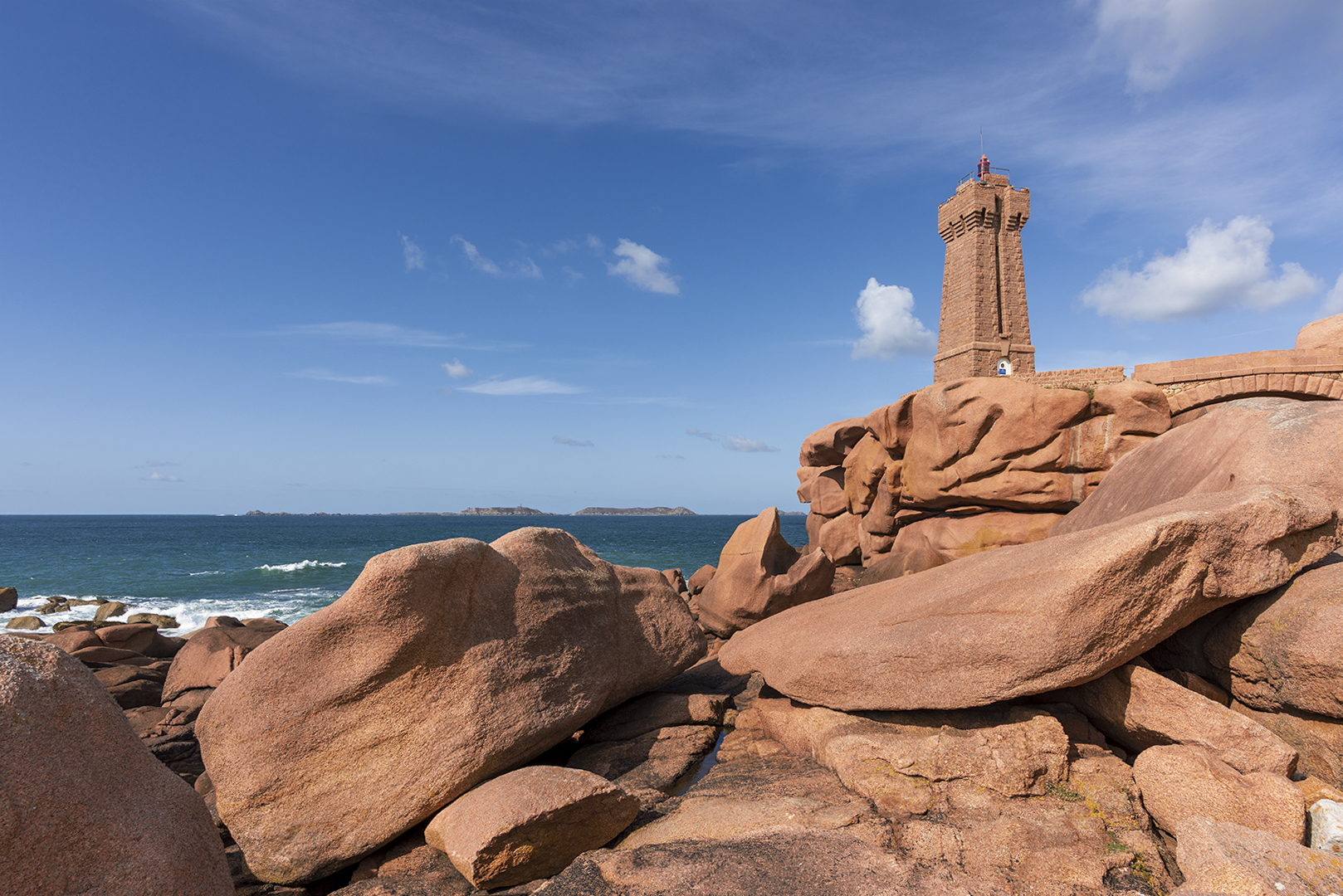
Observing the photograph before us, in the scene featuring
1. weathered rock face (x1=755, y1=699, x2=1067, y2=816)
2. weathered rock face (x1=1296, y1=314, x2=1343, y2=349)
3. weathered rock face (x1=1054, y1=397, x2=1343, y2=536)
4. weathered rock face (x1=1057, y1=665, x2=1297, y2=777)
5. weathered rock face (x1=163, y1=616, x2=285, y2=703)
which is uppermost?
weathered rock face (x1=1296, y1=314, x2=1343, y2=349)

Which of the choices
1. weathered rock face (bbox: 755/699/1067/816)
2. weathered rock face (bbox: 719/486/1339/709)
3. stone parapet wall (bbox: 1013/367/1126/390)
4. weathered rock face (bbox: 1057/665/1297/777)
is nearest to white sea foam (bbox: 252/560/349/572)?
stone parapet wall (bbox: 1013/367/1126/390)

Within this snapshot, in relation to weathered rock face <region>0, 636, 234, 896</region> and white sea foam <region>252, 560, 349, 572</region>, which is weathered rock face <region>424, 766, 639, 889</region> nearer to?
weathered rock face <region>0, 636, 234, 896</region>

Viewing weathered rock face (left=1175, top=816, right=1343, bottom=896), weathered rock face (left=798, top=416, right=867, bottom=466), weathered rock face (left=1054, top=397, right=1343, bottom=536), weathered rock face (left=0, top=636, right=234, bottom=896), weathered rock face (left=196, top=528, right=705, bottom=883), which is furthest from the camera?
weathered rock face (left=798, top=416, right=867, bottom=466)

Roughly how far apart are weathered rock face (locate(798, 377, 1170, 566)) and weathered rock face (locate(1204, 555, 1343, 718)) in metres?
9.75

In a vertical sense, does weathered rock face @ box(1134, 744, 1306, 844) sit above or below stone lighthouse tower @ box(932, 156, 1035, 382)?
below

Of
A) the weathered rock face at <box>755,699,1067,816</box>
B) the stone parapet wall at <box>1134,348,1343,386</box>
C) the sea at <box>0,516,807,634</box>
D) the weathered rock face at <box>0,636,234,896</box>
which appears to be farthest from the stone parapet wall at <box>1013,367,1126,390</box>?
the weathered rock face at <box>0,636,234,896</box>

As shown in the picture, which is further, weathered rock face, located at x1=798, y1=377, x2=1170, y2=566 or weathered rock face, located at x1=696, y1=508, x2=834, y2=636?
weathered rock face, located at x1=798, y1=377, x2=1170, y2=566

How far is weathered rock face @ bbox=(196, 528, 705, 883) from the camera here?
219 inches

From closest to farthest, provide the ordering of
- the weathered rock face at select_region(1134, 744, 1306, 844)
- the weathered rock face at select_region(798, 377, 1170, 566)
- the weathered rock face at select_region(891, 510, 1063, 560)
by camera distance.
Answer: the weathered rock face at select_region(1134, 744, 1306, 844) → the weathered rock face at select_region(798, 377, 1170, 566) → the weathered rock face at select_region(891, 510, 1063, 560)

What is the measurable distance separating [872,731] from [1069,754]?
1.59 metres

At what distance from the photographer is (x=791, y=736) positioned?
23.0 feet

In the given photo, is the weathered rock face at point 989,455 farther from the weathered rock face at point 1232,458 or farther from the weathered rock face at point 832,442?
the weathered rock face at point 1232,458

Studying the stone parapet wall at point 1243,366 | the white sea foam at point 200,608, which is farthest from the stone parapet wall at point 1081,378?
the white sea foam at point 200,608

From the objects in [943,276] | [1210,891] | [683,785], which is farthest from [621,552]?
[1210,891]
